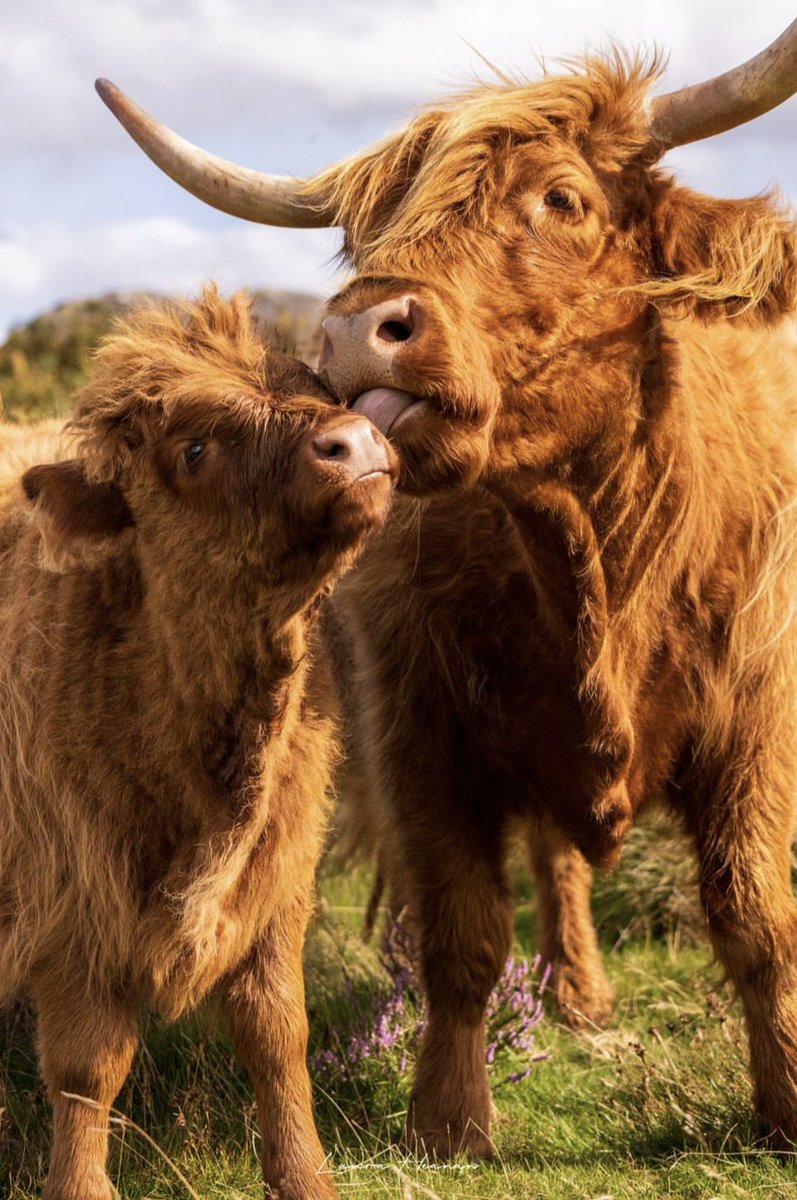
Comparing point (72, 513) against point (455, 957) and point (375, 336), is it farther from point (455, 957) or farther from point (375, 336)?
point (455, 957)

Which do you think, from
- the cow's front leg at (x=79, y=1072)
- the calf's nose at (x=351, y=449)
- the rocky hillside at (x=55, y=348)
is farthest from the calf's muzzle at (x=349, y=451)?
the rocky hillside at (x=55, y=348)

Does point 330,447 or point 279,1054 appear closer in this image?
point 330,447

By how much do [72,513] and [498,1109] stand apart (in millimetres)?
2244

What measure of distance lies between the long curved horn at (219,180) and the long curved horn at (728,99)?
83cm

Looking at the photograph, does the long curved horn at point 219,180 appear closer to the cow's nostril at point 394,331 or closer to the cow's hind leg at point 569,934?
the cow's nostril at point 394,331

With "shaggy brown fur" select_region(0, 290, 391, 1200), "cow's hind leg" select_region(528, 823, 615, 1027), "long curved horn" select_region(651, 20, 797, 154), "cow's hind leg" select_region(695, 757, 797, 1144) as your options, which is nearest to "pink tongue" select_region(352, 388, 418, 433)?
"shaggy brown fur" select_region(0, 290, 391, 1200)

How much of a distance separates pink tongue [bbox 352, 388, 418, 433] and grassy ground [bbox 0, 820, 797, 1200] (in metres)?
1.53

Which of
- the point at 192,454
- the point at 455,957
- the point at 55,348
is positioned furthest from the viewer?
the point at 55,348

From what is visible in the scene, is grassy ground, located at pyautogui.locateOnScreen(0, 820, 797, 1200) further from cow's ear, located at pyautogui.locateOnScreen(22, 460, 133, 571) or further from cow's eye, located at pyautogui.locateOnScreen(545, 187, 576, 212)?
cow's eye, located at pyautogui.locateOnScreen(545, 187, 576, 212)

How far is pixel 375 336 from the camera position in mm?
3170

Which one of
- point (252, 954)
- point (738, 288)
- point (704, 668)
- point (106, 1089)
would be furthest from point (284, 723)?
point (738, 288)

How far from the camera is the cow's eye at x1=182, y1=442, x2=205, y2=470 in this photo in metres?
3.40

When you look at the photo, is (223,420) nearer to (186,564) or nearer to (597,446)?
(186,564)

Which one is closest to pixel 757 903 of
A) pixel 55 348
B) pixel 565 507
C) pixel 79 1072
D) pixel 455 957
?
pixel 455 957
